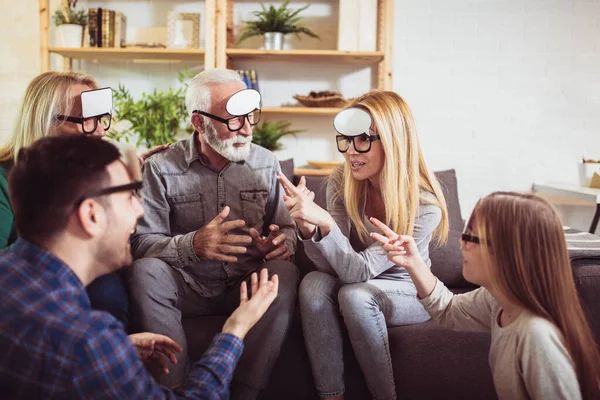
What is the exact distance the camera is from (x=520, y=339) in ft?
4.34

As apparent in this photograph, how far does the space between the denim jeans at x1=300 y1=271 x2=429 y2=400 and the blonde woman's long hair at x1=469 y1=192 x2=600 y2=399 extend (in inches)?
22.0

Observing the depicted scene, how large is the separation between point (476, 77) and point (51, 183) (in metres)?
3.07

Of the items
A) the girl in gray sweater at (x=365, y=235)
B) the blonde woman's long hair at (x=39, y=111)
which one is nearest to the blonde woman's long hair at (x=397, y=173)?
the girl in gray sweater at (x=365, y=235)

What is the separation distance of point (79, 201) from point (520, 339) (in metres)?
1.02

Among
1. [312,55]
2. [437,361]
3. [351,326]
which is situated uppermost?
[312,55]

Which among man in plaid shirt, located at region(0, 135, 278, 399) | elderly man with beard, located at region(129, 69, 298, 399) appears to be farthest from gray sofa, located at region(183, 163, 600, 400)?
man in plaid shirt, located at region(0, 135, 278, 399)

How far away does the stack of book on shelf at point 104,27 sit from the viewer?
3.47 m

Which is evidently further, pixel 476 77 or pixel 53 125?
pixel 476 77

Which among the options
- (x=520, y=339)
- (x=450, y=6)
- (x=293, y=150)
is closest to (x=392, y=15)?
(x=450, y=6)

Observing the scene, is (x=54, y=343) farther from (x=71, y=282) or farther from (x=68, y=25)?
(x=68, y=25)

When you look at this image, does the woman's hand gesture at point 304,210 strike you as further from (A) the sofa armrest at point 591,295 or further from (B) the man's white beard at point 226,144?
(A) the sofa armrest at point 591,295

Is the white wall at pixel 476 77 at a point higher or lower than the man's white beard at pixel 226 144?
higher

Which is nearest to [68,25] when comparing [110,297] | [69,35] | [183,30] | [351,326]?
[69,35]

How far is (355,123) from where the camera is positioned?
1950mm
